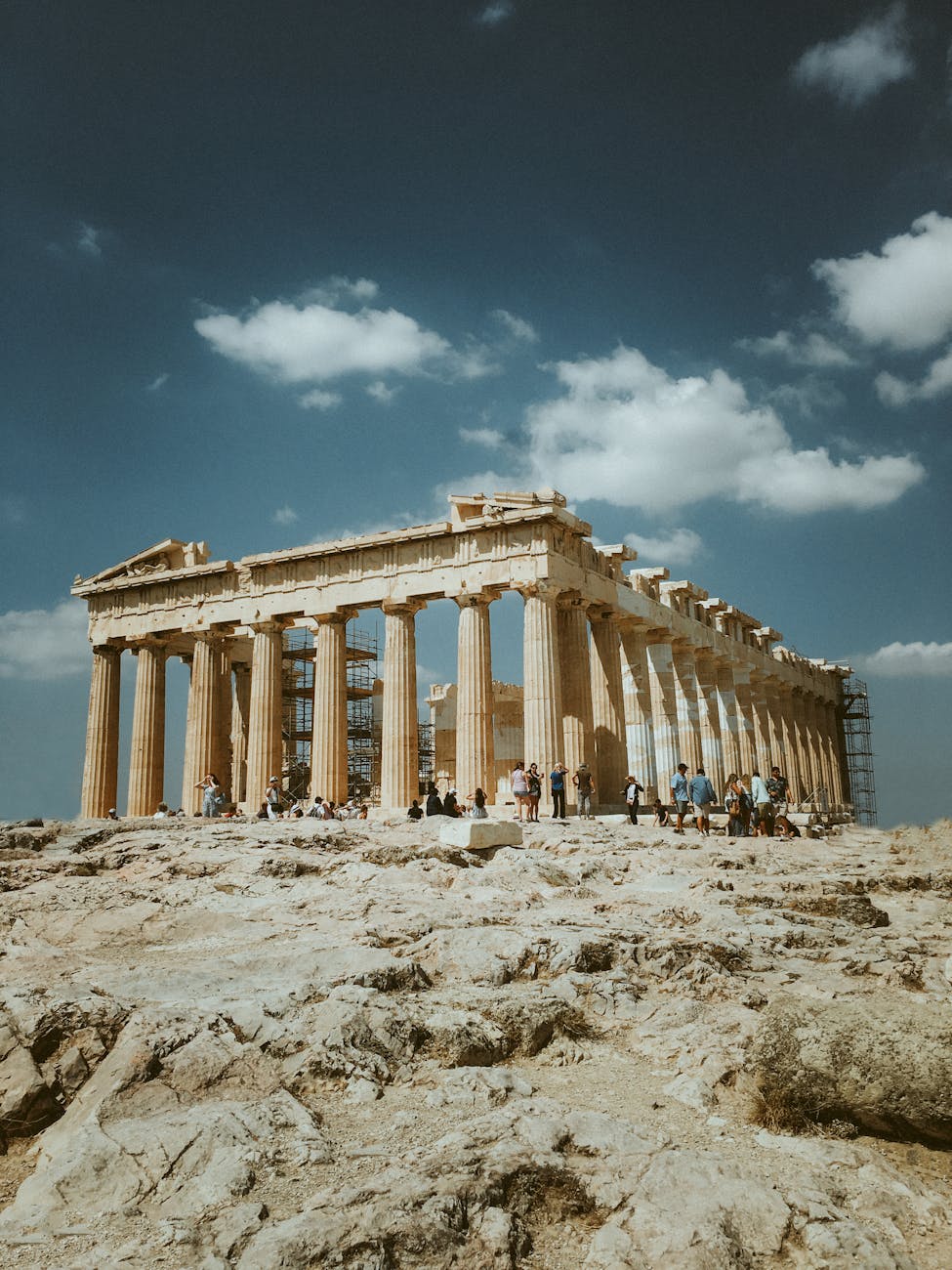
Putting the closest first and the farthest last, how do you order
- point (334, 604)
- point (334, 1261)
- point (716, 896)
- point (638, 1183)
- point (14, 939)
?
point (334, 1261)
point (638, 1183)
point (14, 939)
point (716, 896)
point (334, 604)

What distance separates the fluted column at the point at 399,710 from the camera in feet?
92.6

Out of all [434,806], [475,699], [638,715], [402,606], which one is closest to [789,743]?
[638,715]

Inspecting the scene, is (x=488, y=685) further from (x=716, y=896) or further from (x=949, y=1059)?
(x=949, y=1059)

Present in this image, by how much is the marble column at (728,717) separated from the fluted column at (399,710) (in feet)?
46.3

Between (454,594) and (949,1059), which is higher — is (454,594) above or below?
above

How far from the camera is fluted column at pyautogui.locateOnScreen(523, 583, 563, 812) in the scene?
25875 mm

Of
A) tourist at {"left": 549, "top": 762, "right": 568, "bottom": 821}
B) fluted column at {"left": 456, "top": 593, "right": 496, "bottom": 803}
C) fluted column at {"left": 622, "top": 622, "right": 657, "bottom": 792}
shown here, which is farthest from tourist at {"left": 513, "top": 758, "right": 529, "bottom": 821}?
fluted column at {"left": 622, "top": 622, "right": 657, "bottom": 792}

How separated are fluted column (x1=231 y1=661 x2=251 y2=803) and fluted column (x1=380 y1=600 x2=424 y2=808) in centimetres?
875

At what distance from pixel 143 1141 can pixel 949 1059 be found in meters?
4.68

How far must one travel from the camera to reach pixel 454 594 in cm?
2794

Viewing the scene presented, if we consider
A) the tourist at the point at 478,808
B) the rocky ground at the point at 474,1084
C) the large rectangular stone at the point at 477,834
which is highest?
the tourist at the point at 478,808

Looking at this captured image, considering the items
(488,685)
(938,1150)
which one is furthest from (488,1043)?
(488,685)

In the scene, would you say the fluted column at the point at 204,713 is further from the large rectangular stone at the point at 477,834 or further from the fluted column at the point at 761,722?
the fluted column at the point at 761,722

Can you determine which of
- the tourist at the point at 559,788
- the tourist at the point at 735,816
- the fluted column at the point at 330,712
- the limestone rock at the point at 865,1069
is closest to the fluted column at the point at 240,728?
the fluted column at the point at 330,712
